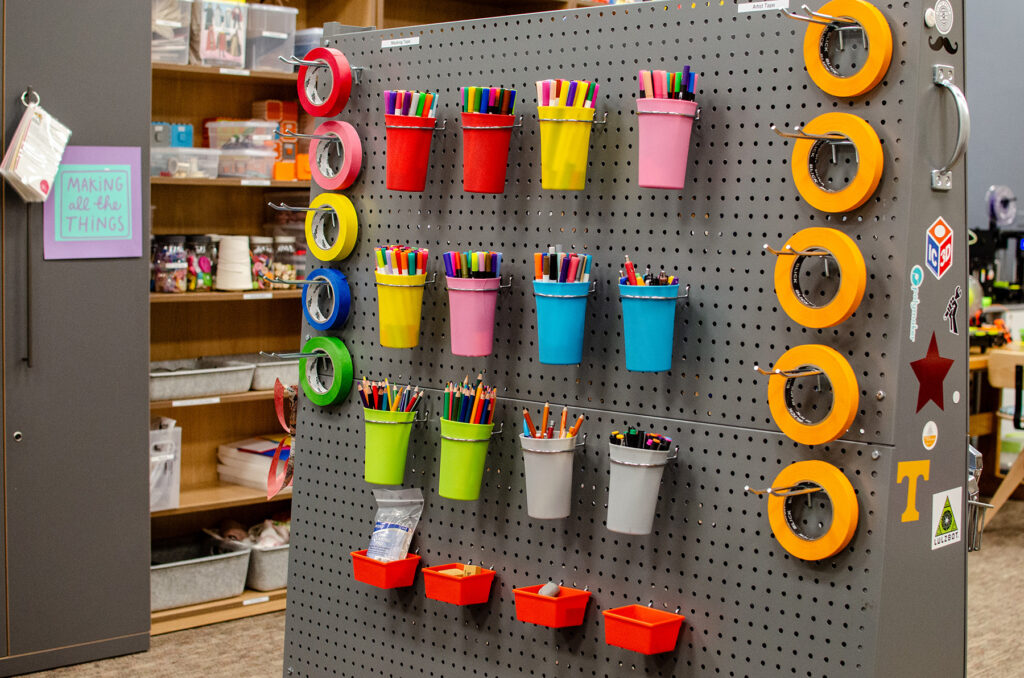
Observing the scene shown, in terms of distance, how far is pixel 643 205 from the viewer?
2.08 metres

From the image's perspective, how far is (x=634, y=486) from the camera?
195 centimetres

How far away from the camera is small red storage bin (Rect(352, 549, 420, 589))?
7.75 feet

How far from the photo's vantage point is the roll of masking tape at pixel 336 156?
2484 mm

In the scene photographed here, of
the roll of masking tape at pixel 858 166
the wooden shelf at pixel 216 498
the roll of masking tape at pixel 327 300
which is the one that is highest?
the roll of masking tape at pixel 858 166

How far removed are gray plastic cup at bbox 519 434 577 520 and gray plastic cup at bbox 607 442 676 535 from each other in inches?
5.1

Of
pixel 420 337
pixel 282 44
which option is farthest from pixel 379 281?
pixel 282 44

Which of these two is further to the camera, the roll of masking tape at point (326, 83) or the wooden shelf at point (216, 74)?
the wooden shelf at point (216, 74)

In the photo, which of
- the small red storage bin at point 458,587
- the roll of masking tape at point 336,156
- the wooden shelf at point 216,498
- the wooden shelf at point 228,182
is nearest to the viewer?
the small red storage bin at point 458,587

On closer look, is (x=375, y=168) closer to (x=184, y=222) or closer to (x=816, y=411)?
(x=816, y=411)

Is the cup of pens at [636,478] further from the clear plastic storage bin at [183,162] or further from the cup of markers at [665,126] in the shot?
the clear plastic storage bin at [183,162]

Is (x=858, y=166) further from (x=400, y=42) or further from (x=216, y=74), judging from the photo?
(x=216, y=74)

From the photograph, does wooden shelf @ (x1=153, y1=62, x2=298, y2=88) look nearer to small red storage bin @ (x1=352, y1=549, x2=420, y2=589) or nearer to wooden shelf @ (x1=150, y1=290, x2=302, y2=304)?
wooden shelf @ (x1=150, y1=290, x2=302, y2=304)

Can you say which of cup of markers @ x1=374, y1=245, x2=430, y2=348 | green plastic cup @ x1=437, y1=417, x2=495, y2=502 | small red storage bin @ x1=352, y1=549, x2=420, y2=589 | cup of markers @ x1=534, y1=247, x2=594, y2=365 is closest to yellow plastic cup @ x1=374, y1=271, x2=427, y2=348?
cup of markers @ x1=374, y1=245, x2=430, y2=348

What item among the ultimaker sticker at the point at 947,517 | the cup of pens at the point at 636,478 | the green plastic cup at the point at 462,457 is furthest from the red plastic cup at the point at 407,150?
the ultimaker sticker at the point at 947,517
